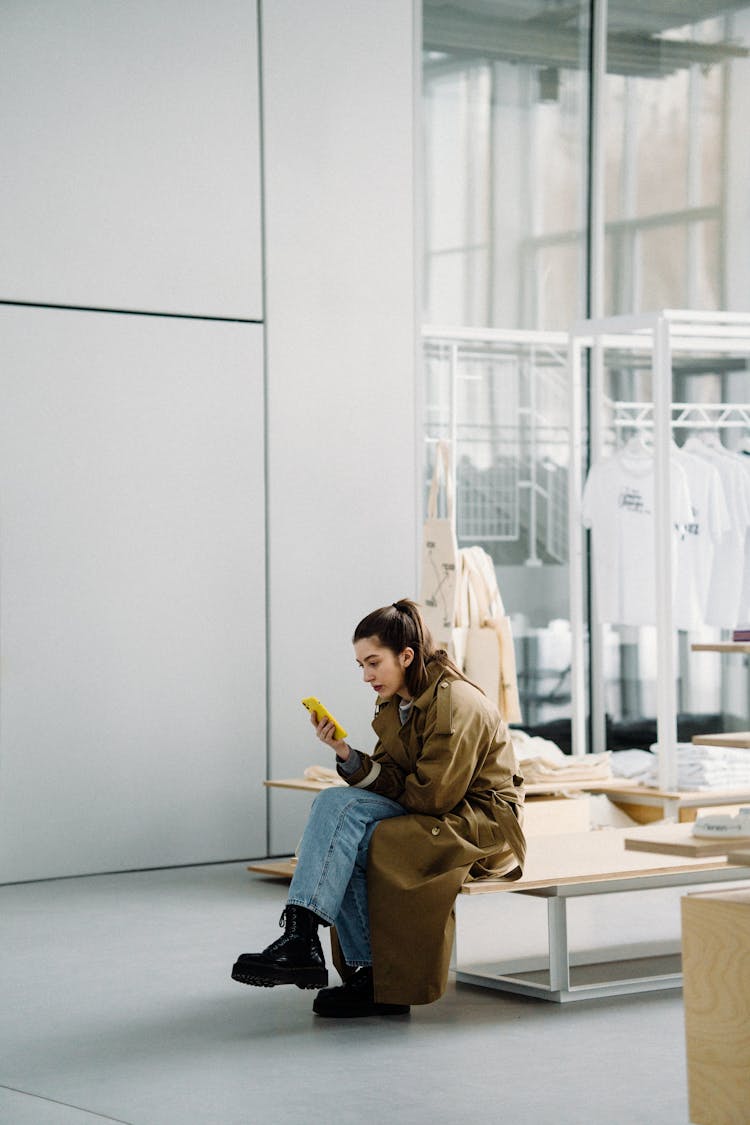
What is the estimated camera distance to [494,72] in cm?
786

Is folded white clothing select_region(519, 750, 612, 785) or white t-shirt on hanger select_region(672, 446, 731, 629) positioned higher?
white t-shirt on hanger select_region(672, 446, 731, 629)

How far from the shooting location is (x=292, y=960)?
4.01 meters

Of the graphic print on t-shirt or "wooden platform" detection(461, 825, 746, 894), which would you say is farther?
the graphic print on t-shirt

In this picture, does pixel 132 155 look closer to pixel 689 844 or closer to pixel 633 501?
pixel 633 501

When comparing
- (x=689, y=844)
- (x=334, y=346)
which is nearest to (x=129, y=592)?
(x=334, y=346)

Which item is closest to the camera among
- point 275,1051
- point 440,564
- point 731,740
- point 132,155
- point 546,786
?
point 731,740

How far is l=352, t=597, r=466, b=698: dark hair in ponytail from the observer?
13.9 ft

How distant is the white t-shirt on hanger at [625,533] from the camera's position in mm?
6871

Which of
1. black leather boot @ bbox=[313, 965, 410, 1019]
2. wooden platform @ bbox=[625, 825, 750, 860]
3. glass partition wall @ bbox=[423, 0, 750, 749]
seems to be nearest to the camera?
wooden platform @ bbox=[625, 825, 750, 860]

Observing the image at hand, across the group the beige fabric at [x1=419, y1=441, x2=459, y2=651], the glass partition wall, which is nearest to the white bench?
the beige fabric at [x1=419, y1=441, x2=459, y2=651]

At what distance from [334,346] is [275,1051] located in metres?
3.69

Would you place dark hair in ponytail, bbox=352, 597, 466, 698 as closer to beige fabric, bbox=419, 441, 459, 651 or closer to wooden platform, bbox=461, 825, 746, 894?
wooden platform, bbox=461, 825, 746, 894

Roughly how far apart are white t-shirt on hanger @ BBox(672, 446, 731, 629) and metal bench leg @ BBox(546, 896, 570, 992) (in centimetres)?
278

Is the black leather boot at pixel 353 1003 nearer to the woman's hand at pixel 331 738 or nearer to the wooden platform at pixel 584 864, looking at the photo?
the wooden platform at pixel 584 864
